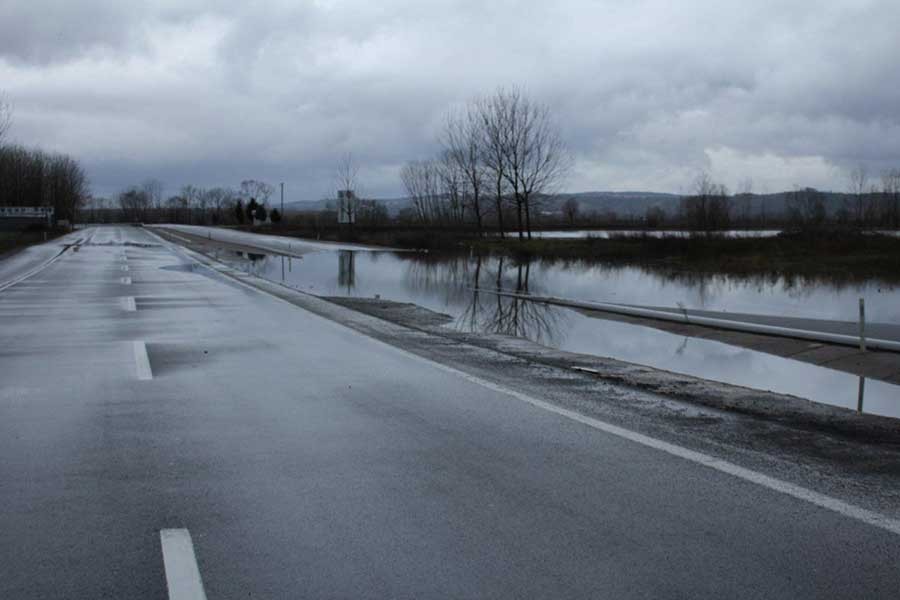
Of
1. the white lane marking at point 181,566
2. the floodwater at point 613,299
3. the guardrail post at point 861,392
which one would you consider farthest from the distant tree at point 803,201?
the white lane marking at point 181,566

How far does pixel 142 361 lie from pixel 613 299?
671 inches

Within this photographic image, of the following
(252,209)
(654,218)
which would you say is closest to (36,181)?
(252,209)

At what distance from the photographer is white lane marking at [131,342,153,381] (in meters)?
9.96

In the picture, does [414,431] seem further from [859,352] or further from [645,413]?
[859,352]

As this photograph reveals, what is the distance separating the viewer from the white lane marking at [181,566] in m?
3.94

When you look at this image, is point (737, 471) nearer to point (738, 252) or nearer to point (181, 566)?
point (181, 566)

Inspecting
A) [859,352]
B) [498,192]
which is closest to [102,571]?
[859,352]

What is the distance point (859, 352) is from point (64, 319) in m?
14.1

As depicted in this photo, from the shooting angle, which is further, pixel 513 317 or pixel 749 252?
pixel 749 252

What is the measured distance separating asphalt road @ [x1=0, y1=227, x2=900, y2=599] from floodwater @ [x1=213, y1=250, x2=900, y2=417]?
5178 mm

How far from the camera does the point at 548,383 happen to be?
32.1 feet

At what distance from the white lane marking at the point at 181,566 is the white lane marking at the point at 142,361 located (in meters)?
5.43

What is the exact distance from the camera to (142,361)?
11008mm

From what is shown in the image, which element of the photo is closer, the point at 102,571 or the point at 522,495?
the point at 102,571
